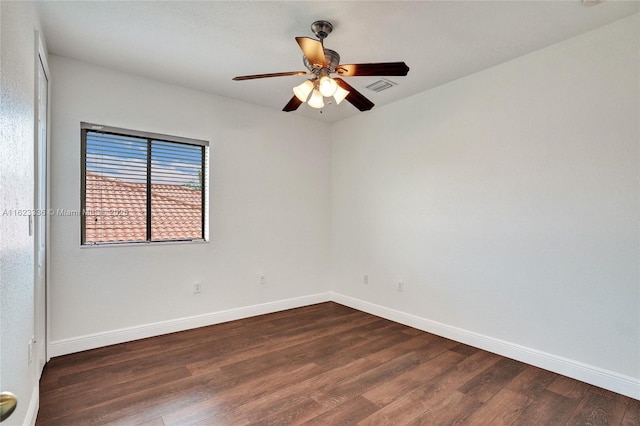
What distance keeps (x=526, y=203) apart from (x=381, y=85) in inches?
72.6

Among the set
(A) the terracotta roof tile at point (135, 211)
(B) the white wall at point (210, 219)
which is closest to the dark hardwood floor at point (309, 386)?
(B) the white wall at point (210, 219)

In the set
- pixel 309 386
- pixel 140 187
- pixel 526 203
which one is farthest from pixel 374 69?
pixel 140 187

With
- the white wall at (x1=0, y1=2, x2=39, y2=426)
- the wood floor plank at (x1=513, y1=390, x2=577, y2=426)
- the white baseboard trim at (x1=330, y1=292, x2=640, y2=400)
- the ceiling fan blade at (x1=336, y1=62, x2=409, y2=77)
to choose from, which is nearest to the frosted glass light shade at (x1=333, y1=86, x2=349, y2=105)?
the ceiling fan blade at (x1=336, y1=62, x2=409, y2=77)

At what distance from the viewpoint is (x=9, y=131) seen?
1.32m

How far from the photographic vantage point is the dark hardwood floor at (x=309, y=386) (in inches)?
80.4

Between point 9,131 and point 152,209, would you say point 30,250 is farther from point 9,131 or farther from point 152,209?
point 152,209

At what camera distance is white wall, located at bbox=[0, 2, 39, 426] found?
1248 millimetres

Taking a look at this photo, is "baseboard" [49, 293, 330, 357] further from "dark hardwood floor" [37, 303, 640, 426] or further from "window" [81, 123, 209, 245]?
"window" [81, 123, 209, 245]

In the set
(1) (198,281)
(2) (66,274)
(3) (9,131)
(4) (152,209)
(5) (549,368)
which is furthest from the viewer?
(1) (198,281)

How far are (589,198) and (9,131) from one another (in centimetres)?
358

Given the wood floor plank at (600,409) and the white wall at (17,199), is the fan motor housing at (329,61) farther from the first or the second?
the wood floor plank at (600,409)

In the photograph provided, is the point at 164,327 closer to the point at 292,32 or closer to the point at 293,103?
the point at 293,103

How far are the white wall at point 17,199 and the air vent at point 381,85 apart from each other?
276 centimetres

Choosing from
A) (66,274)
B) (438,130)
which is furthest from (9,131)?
(438,130)
